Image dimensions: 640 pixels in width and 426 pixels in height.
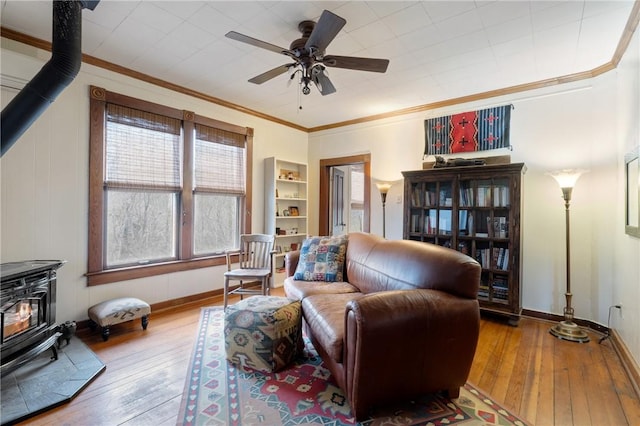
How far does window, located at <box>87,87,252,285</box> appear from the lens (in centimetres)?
306

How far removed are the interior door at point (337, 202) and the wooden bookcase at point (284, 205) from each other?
→ 22.7 inches

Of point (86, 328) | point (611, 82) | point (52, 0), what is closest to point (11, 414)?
point (86, 328)

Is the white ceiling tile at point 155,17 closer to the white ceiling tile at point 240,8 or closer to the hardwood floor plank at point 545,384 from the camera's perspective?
the white ceiling tile at point 240,8

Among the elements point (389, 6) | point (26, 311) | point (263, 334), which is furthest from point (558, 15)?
point (26, 311)

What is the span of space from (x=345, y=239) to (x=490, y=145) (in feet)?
7.03

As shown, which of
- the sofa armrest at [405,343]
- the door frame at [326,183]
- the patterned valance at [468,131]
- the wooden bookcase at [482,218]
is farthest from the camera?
the door frame at [326,183]

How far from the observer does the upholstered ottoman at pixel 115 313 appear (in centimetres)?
273

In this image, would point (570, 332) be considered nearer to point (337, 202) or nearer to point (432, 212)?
point (432, 212)

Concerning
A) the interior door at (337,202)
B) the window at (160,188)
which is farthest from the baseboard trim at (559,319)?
the window at (160,188)

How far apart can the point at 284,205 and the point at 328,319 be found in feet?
10.5

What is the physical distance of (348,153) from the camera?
4961mm

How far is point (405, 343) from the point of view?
5.40ft

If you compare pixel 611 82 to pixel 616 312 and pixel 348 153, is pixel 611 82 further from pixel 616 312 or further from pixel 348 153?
pixel 348 153

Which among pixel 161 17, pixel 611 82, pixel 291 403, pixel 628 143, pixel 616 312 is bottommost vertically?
pixel 291 403
